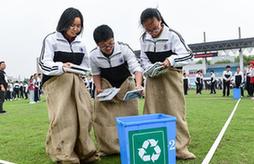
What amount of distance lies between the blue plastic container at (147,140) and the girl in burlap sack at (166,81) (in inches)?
35.9

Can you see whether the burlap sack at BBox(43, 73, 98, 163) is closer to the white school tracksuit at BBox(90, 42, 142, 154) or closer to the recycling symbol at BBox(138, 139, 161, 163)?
the white school tracksuit at BBox(90, 42, 142, 154)

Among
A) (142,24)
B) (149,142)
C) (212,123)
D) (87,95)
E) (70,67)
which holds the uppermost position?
(142,24)

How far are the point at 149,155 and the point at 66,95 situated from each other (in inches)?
45.6

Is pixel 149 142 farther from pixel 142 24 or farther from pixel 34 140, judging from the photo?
pixel 34 140

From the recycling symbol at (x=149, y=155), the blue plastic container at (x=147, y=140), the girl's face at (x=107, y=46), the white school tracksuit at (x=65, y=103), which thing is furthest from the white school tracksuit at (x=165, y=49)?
the recycling symbol at (x=149, y=155)

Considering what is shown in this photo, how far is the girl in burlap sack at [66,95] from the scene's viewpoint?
3490 millimetres

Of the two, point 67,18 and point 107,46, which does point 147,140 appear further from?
point 67,18

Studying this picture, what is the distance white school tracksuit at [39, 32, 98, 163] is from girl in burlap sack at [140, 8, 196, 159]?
0.74 meters

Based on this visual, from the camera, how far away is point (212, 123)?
266 inches

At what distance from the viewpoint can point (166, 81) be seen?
385cm

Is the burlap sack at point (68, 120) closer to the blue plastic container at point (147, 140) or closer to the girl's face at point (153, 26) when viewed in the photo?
the blue plastic container at point (147, 140)

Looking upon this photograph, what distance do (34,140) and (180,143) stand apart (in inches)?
103

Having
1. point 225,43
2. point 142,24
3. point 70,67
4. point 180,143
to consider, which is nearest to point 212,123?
point 180,143

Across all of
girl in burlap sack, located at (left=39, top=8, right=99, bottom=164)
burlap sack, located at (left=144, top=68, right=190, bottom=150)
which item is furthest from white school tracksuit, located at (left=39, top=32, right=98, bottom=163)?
burlap sack, located at (left=144, top=68, right=190, bottom=150)
